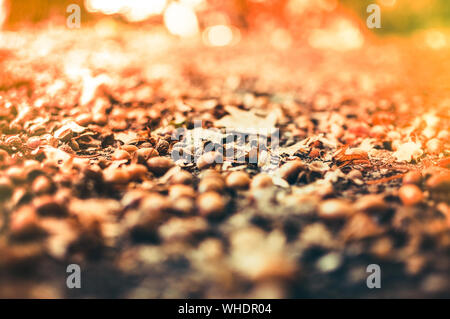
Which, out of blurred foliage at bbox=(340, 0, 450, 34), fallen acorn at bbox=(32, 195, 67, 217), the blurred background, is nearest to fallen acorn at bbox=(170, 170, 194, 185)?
fallen acorn at bbox=(32, 195, 67, 217)

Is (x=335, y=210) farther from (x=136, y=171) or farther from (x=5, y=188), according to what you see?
(x=5, y=188)

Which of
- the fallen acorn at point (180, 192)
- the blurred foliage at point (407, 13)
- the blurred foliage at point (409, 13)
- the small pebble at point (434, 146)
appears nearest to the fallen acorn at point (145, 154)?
the fallen acorn at point (180, 192)

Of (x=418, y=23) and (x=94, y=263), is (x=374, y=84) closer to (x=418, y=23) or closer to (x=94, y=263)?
(x=94, y=263)

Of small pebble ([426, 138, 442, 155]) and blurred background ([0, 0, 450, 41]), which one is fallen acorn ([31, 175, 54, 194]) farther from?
blurred background ([0, 0, 450, 41])

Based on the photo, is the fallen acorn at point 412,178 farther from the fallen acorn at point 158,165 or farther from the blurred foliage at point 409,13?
the blurred foliage at point 409,13

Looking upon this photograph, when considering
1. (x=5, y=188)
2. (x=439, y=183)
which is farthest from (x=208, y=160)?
(x=439, y=183)

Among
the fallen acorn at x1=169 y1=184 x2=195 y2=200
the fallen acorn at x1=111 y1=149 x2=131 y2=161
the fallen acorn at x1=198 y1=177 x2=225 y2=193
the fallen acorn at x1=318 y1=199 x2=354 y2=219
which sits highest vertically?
the fallen acorn at x1=111 y1=149 x2=131 y2=161
